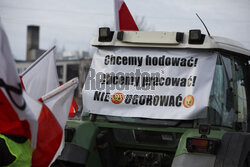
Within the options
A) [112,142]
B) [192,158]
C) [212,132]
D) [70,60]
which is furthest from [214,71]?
[70,60]

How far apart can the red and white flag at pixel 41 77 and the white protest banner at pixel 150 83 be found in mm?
527

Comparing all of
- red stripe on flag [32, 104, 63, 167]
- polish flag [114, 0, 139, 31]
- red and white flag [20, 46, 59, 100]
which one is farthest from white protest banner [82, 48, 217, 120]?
polish flag [114, 0, 139, 31]

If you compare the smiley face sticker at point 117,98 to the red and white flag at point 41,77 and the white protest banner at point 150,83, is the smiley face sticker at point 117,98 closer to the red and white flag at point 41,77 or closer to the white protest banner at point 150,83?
the white protest banner at point 150,83

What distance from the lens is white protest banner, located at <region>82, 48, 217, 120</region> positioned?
517cm

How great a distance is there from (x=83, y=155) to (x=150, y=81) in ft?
3.92

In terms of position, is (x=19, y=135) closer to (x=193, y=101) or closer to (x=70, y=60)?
(x=193, y=101)

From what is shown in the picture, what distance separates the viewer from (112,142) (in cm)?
567

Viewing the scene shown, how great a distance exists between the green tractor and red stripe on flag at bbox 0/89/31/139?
142cm

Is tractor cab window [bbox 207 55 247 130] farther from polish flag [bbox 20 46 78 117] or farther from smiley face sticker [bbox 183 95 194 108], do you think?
polish flag [bbox 20 46 78 117]

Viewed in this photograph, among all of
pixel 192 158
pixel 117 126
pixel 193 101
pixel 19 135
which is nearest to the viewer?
pixel 19 135

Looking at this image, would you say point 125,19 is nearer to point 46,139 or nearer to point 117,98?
point 117,98

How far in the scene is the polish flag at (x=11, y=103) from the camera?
11.1 feet

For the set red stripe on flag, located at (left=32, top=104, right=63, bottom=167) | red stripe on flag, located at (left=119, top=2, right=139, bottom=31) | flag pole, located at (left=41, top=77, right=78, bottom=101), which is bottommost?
red stripe on flag, located at (left=32, top=104, right=63, bottom=167)

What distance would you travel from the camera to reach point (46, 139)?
13.0 ft
